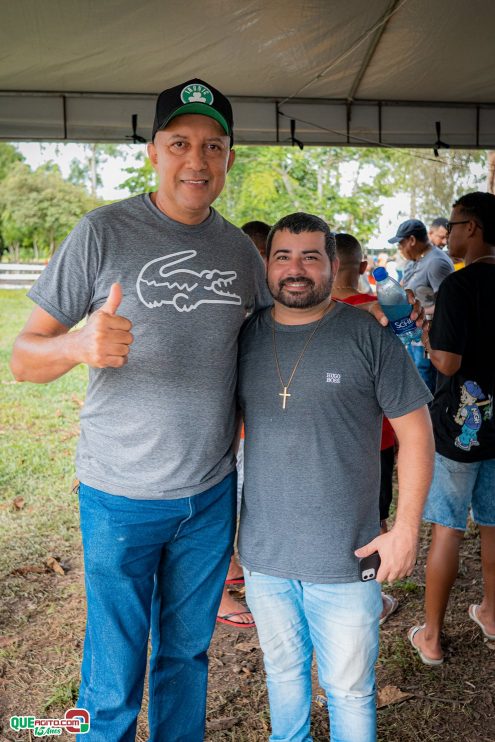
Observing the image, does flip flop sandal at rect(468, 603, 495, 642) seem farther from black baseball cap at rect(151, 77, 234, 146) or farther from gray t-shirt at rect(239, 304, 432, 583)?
black baseball cap at rect(151, 77, 234, 146)

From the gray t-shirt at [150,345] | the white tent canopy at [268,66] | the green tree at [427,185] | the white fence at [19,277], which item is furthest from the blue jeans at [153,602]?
the green tree at [427,185]

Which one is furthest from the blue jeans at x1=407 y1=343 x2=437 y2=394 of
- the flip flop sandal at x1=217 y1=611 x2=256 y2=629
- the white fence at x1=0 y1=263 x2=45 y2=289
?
the white fence at x1=0 y1=263 x2=45 y2=289

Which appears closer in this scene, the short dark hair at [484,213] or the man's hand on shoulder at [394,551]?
the man's hand on shoulder at [394,551]

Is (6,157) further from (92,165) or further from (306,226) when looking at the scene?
(306,226)

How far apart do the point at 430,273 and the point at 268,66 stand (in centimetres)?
300

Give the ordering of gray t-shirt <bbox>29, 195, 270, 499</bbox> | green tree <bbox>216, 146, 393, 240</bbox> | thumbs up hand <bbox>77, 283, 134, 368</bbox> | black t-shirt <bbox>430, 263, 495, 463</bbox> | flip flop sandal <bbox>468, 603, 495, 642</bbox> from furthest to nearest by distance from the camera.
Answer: green tree <bbox>216, 146, 393, 240</bbox> < flip flop sandal <bbox>468, 603, 495, 642</bbox> < black t-shirt <bbox>430, 263, 495, 463</bbox> < gray t-shirt <bbox>29, 195, 270, 499</bbox> < thumbs up hand <bbox>77, 283, 134, 368</bbox>

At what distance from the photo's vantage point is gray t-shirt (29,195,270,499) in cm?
211

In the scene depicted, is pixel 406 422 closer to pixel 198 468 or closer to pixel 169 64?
pixel 198 468

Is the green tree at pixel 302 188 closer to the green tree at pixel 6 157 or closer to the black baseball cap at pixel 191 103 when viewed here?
the black baseball cap at pixel 191 103

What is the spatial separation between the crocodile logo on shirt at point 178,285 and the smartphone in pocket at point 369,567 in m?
0.97

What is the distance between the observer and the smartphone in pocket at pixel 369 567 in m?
2.13

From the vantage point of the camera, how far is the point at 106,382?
2166 millimetres

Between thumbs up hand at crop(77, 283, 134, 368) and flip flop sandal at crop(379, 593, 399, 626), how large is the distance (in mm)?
2813

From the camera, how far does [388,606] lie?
3969 millimetres
